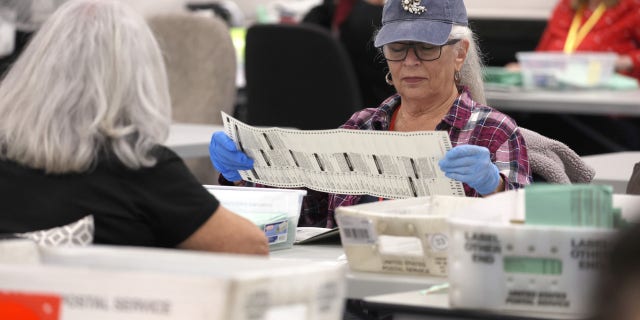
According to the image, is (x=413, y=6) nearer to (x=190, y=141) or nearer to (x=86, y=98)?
(x=86, y=98)

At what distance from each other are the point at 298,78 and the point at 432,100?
95.2 inches

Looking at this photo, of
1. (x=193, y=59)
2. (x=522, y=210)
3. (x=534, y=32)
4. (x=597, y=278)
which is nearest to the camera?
(x=597, y=278)

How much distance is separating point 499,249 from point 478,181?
75cm

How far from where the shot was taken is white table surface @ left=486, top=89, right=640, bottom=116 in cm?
482

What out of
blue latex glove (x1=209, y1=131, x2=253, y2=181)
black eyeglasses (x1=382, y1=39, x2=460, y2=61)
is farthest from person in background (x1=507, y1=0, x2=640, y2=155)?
blue latex glove (x1=209, y1=131, x2=253, y2=181)

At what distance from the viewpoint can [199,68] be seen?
16.2ft

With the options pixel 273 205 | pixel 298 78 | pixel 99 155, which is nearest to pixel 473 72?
pixel 273 205

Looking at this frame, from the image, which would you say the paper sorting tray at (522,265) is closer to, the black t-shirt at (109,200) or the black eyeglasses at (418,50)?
the black t-shirt at (109,200)

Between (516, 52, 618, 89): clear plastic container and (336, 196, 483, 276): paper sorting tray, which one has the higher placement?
(336, 196, 483, 276): paper sorting tray

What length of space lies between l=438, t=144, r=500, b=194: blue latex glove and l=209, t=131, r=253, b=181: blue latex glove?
48 cm

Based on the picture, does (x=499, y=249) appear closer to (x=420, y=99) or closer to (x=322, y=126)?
(x=420, y=99)

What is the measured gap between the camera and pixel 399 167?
2.31 meters

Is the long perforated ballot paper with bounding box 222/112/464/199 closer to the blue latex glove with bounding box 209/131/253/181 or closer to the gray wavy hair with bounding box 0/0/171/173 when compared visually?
the blue latex glove with bounding box 209/131/253/181

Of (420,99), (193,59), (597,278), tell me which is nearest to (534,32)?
(193,59)
